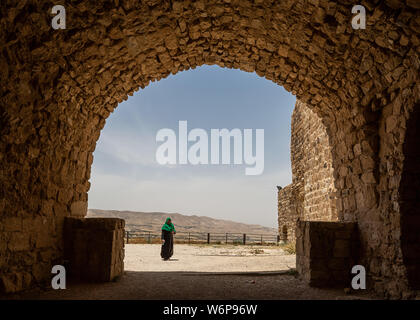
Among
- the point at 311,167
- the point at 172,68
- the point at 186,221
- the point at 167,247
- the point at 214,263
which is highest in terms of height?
the point at 172,68

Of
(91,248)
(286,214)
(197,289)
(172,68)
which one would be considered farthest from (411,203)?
(286,214)

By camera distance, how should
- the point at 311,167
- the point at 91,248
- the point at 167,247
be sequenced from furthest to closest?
the point at 311,167
the point at 167,247
the point at 91,248

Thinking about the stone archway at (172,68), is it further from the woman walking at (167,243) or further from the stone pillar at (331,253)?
the woman walking at (167,243)

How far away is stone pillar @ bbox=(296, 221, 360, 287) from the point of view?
474 centimetres

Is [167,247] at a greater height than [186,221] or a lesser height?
greater

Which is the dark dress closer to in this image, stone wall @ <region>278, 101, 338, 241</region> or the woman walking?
the woman walking

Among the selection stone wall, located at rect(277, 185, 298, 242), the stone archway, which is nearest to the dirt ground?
the stone archway

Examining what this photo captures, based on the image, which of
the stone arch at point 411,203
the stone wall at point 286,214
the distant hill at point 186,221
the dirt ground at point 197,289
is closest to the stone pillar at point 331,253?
the dirt ground at point 197,289

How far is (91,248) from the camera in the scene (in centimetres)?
477

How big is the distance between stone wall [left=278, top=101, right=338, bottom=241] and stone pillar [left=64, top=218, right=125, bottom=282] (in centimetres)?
456

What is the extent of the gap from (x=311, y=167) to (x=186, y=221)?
6215 cm

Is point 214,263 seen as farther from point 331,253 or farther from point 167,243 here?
point 331,253

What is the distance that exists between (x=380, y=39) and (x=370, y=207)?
2.36 metres

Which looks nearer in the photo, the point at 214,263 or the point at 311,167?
the point at 214,263
